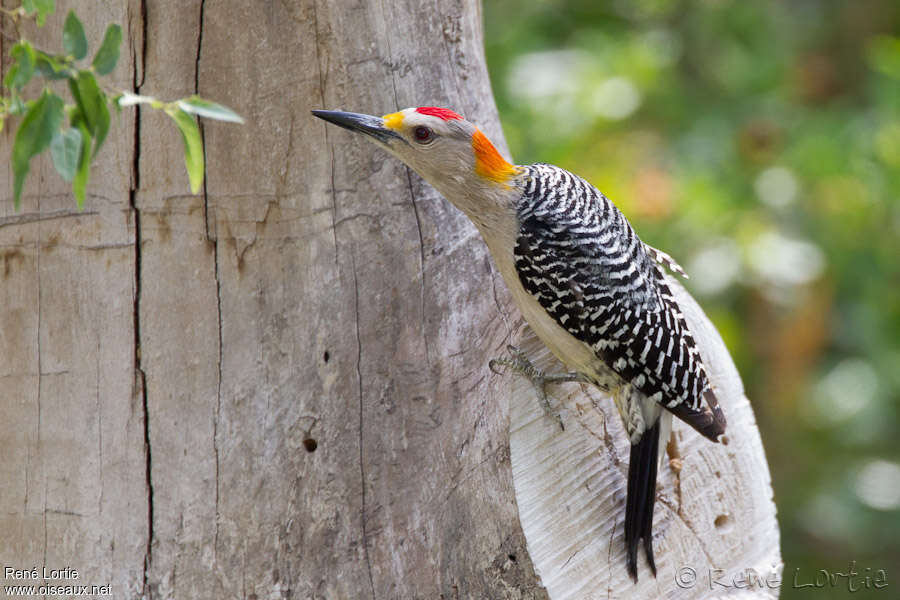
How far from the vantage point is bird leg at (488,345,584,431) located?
281 centimetres

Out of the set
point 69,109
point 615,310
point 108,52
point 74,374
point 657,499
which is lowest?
point 657,499

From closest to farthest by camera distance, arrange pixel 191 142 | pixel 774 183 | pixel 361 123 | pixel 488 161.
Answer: pixel 191 142 < pixel 361 123 < pixel 488 161 < pixel 774 183

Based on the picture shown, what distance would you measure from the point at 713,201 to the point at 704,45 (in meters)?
1.98

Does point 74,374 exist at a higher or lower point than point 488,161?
lower

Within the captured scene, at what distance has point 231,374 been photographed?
2.78 metres

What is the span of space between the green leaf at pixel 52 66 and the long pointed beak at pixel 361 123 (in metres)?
0.87

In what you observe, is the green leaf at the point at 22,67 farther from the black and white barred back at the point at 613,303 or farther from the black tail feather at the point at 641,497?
the black tail feather at the point at 641,497

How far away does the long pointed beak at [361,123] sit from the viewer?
2680 millimetres

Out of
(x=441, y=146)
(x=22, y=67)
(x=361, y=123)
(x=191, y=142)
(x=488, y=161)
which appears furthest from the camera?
(x=488, y=161)

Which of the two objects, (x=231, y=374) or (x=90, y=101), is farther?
(x=231, y=374)

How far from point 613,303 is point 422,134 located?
783mm

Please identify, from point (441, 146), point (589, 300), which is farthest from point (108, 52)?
point (589, 300)

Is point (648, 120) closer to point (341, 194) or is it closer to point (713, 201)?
point (713, 201)

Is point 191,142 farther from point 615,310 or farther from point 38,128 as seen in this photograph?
point 615,310
